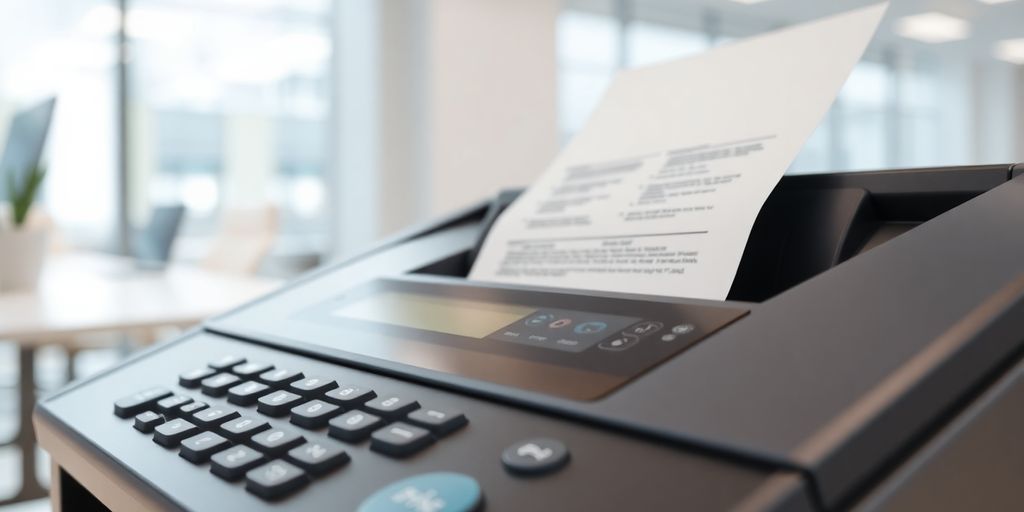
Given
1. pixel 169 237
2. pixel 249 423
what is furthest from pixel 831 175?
pixel 169 237

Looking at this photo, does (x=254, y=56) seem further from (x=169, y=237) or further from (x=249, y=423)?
(x=249, y=423)

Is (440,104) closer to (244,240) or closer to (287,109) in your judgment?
(287,109)

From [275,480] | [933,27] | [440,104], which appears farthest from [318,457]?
[933,27]

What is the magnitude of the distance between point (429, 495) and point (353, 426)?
0.21ft

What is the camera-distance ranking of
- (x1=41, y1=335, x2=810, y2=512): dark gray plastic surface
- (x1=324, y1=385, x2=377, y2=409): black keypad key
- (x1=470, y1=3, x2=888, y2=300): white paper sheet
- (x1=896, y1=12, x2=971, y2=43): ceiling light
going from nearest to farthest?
(x1=41, y1=335, x2=810, y2=512): dark gray plastic surface
(x1=324, y1=385, x2=377, y2=409): black keypad key
(x1=470, y1=3, x2=888, y2=300): white paper sheet
(x1=896, y1=12, x2=971, y2=43): ceiling light

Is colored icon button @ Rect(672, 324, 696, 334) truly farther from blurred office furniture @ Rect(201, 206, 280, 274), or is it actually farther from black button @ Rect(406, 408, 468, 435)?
blurred office furniture @ Rect(201, 206, 280, 274)

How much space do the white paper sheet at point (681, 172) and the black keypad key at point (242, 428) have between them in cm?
21

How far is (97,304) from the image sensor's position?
1.21 meters

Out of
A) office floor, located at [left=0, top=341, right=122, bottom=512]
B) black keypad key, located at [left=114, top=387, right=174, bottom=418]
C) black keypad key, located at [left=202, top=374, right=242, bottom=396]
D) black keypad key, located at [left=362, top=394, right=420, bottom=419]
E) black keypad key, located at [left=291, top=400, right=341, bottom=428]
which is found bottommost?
office floor, located at [left=0, top=341, right=122, bottom=512]

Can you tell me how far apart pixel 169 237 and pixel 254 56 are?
6.42 ft

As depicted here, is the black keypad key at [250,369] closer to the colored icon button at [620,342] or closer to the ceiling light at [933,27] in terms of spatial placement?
the colored icon button at [620,342]

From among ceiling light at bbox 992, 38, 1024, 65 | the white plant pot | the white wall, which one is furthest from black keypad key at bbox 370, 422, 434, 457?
ceiling light at bbox 992, 38, 1024, 65

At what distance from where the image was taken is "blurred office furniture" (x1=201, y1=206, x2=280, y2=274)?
2.30 metres

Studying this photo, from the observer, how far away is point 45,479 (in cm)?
200
